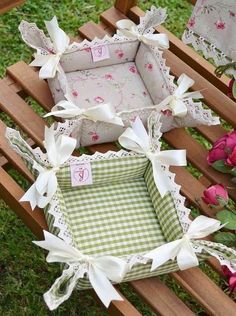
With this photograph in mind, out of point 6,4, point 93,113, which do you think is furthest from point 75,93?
point 6,4

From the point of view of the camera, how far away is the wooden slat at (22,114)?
160cm

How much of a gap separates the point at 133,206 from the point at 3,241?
506mm

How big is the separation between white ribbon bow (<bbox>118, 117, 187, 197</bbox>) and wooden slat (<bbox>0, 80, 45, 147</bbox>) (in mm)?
214

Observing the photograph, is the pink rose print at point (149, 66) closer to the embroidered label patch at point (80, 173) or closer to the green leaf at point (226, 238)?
the embroidered label patch at point (80, 173)

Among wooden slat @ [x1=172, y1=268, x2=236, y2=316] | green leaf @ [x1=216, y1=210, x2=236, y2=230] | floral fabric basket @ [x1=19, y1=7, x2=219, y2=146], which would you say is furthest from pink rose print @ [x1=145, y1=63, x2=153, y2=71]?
wooden slat @ [x1=172, y1=268, x2=236, y2=316]

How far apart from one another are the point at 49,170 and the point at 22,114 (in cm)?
24

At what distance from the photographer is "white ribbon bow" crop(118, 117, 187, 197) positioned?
4.96 ft

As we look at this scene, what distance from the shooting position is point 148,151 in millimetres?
1528

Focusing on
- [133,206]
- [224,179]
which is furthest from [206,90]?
[133,206]

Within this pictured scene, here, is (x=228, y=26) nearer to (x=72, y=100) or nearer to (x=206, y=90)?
(x=206, y=90)

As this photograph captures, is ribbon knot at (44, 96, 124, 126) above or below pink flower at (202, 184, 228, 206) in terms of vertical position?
above

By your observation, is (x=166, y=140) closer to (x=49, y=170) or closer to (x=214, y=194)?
(x=214, y=194)

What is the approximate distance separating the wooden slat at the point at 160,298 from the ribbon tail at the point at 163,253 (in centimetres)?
9

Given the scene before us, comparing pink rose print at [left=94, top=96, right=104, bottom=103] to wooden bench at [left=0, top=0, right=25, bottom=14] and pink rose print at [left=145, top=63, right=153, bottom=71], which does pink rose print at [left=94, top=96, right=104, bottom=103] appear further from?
wooden bench at [left=0, top=0, right=25, bottom=14]
